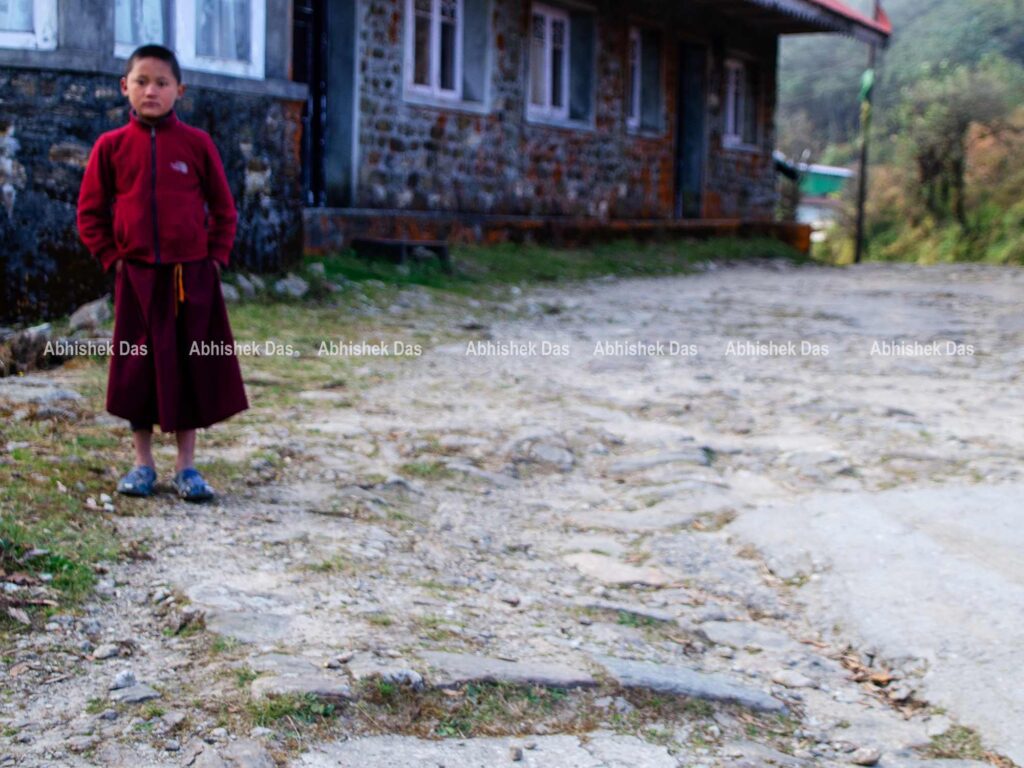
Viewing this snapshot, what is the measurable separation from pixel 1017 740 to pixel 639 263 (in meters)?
10.9

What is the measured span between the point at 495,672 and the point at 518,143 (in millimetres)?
11013

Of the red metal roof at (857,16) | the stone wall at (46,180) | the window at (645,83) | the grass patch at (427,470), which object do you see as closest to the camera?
the grass patch at (427,470)

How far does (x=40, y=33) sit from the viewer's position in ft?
23.3

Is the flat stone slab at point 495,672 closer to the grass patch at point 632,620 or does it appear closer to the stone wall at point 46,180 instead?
the grass patch at point 632,620

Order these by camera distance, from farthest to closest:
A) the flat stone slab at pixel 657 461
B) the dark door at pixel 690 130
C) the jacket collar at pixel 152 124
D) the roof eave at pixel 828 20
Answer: the dark door at pixel 690 130, the roof eave at pixel 828 20, the flat stone slab at pixel 657 461, the jacket collar at pixel 152 124

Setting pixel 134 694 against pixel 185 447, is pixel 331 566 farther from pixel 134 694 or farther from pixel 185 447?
pixel 134 694

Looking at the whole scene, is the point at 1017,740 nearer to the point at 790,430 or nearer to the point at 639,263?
the point at 790,430

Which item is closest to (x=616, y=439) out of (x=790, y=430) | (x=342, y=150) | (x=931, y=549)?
(x=790, y=430)

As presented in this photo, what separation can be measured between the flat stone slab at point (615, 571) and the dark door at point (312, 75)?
7.83 meters

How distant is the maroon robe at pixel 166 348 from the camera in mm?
3867

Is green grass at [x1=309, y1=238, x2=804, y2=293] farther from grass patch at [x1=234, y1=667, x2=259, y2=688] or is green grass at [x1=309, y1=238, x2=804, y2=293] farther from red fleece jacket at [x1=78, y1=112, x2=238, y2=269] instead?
grass patch at [x1=234, y1=667, x2=259, y2=688]

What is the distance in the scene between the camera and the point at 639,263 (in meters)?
13.4

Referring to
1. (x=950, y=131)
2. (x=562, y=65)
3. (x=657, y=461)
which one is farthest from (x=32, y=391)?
(x=950, y=131)

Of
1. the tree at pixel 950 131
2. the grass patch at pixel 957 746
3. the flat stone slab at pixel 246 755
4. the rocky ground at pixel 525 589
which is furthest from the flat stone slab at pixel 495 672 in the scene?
the tree at pixel 950 131
